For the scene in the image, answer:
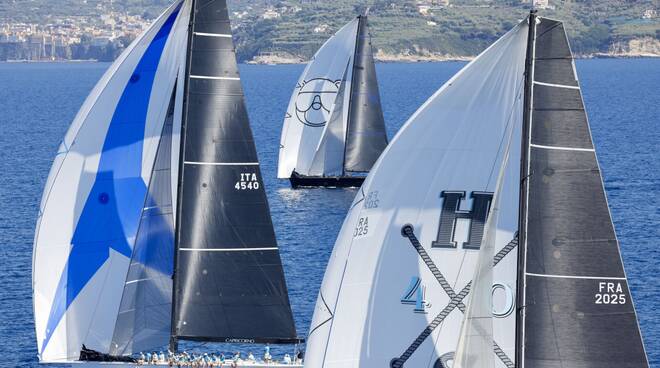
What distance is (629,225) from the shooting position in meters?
71.8

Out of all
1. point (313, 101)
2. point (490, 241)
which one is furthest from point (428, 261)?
point (313, 101)

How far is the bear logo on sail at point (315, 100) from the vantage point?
278ft

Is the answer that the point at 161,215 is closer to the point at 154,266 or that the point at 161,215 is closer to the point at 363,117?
the point at 154,266

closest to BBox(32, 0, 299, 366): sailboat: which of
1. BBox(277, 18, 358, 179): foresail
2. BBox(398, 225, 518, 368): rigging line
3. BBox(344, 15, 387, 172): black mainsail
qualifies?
BBox(398, 225, 518, 368): rigging line

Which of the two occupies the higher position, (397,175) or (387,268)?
(397,175)

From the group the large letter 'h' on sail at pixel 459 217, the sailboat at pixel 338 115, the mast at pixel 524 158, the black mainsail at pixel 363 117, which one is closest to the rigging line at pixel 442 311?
the large letter 'h' on sail at pixel 459 217

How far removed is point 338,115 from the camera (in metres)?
84.9

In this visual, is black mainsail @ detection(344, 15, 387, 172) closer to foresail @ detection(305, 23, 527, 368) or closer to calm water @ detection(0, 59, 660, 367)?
calm water @ detection(0, 59, 660, 367)

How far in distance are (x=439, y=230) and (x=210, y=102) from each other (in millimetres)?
9876

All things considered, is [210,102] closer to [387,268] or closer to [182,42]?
[182,42]

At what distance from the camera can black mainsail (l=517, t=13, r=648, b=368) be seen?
2514cm

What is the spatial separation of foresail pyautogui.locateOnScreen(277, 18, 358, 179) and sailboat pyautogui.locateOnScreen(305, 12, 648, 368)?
5680cm

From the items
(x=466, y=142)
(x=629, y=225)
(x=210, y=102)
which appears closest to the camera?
(x=466, y=142)

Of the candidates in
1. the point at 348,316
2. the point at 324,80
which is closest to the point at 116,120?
the point at 348,316
